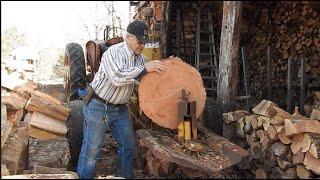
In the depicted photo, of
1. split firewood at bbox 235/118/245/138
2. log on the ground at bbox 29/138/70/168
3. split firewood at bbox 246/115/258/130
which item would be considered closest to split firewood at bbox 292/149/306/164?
split firewood at bbox 246/115/258/130

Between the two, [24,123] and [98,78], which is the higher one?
[98,78]

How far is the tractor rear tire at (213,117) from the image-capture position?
20.2 ft

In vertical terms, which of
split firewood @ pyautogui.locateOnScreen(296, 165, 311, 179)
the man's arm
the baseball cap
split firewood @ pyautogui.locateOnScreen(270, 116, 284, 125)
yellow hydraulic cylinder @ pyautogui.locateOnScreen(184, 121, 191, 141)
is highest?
the baseball cap

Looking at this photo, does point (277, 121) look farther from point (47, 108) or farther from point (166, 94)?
point (47, 108)

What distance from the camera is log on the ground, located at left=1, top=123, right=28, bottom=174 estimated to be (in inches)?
163

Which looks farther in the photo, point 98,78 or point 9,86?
point 9,86

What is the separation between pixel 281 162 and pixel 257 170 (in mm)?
416

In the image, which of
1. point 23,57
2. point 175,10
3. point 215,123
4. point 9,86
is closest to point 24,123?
point 9,86

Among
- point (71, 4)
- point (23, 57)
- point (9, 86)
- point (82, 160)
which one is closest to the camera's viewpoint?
point (82, 160)

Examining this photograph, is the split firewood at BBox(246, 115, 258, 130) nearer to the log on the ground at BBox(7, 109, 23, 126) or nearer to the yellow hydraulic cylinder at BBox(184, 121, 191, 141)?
the yellow hydraulic cylinder at BBox(184, 121, 191, 141)

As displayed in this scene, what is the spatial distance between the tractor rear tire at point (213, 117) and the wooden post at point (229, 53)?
20 centimetres

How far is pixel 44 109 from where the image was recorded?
5.73m

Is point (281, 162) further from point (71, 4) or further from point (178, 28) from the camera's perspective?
point (71, 4)

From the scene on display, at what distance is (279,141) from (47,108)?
2.90m
